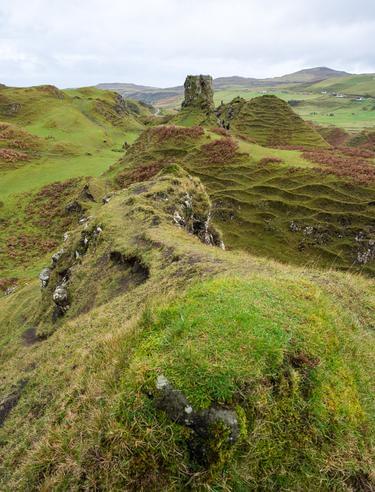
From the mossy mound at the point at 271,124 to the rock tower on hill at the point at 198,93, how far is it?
→ 5799 millimetres

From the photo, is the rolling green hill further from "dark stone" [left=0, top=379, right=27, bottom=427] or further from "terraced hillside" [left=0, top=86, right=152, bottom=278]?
"terraced hillside" [left=0, top=86, right=152, bottom=278]

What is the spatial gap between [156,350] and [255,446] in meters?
2.51

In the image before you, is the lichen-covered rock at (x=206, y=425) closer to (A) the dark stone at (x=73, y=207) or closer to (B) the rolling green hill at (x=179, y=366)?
(B) the rolling green hill at (x=179, y=366)

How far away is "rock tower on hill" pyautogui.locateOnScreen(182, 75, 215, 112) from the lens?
8594cm

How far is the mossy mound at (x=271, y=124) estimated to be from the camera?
3273 inches

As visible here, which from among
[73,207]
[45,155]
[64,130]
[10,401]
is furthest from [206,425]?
[64,130]

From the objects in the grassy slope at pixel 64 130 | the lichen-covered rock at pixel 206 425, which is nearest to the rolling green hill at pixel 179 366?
the lichen-covered rock at pixel 206 425

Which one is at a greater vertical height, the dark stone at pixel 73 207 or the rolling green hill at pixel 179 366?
the rolling green hill at pixel 179 366

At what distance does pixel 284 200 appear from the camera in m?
47.7

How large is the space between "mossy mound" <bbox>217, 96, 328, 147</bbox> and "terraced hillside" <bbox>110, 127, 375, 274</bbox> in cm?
2663

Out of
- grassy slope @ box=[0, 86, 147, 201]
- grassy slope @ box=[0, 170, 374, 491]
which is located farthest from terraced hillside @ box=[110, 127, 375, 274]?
grassy slope @ box=[0, 170, 374, 491]

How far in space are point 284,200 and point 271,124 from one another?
48.8 metres

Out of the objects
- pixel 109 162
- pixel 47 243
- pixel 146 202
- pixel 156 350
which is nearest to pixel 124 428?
pixel 156 350

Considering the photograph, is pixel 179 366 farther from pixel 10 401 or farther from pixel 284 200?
pixel 284 200
